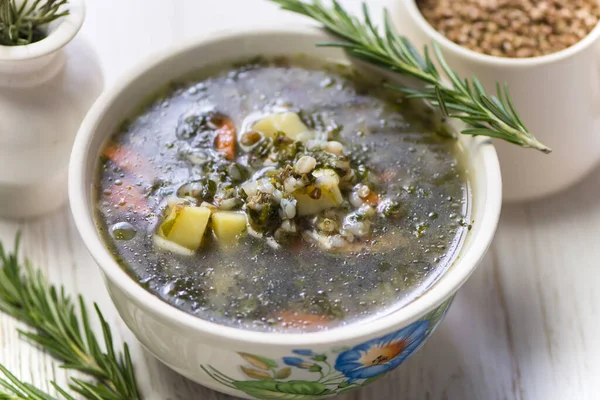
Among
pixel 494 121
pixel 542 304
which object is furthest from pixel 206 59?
pixel 542 304

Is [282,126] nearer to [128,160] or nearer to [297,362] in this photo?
[128,160]

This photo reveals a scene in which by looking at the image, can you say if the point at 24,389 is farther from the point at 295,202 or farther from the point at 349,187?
the point at 349,187

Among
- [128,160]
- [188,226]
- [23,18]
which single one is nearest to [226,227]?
[188,226]

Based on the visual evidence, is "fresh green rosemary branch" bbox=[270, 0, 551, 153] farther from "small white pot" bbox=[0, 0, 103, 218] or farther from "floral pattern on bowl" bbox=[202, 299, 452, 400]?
"small white pot" bbox=[0, 0, 103, 218]

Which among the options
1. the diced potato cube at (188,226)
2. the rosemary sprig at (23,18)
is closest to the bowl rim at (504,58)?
the diced potato cube at (188,226)

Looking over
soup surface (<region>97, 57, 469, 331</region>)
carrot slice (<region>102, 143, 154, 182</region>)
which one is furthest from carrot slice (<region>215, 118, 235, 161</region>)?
carrot slice (<region>102, 143, 154, 182</region>)
